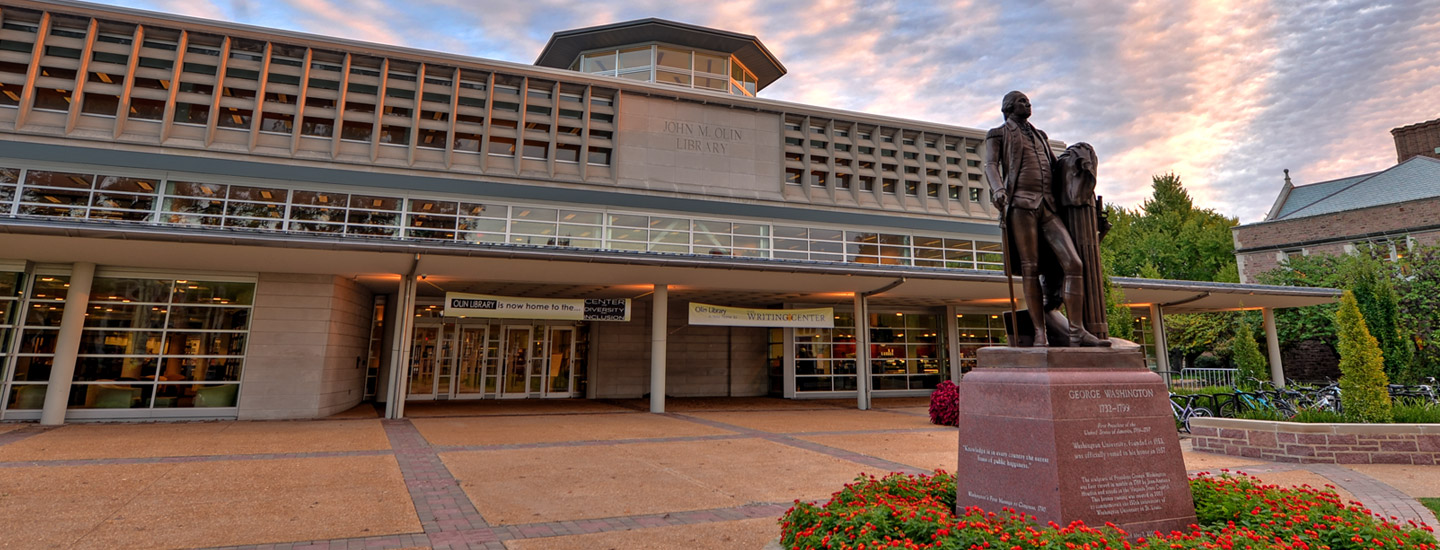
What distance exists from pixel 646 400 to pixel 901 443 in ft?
35.8

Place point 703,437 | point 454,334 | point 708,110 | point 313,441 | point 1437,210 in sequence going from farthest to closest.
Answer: point 1437,210, point 708,110, point 454,334, point 703,437, point 313,441

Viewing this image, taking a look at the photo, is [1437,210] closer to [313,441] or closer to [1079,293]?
[1079,293]

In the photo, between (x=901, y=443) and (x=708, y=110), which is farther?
(x=708, y=110)

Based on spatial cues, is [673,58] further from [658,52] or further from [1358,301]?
[1358,301]

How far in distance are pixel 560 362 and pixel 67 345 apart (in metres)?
11.1

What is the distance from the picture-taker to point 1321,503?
14.6 ft

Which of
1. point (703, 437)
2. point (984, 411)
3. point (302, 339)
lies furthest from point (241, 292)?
point (984, 411)

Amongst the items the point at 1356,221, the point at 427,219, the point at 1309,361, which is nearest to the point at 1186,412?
the point at 427,219

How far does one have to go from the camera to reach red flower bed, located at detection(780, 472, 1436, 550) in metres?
3.51

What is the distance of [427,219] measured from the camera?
1948cm

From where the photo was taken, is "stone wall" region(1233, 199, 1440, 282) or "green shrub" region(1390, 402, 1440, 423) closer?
"green shrub" region(1390, 402, 1440, 423)

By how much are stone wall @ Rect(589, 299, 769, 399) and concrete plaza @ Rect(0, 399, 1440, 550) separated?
749 cm

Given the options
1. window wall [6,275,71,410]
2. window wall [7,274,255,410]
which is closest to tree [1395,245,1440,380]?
window wall [7,274,255,410]

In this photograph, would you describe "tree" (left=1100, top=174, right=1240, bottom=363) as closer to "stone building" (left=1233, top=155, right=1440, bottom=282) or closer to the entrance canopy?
"stone building" (left=1233, top=155, right=1440, bottom=282)
